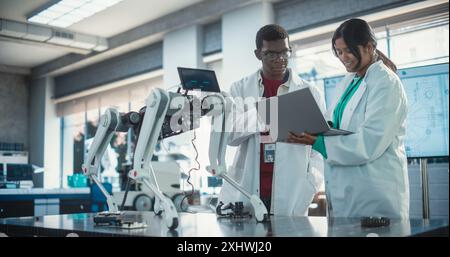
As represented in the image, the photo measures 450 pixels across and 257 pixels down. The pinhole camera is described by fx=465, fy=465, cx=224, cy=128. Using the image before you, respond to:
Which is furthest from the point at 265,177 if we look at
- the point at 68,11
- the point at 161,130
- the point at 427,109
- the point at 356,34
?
the point at 68,11

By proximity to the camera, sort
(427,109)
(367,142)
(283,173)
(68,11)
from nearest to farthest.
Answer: (367,142) < (283,173) < (427,109) < (68,11)

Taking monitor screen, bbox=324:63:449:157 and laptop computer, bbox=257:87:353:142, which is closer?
laptop computer, bbox=257:87:353:142

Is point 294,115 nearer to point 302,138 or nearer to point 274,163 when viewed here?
point 302,138

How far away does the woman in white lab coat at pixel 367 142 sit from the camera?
1.32 meters

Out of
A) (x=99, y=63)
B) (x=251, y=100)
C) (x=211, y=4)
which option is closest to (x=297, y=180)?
(x=251, y=100)

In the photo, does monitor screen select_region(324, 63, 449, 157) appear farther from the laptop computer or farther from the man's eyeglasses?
the laptop computer

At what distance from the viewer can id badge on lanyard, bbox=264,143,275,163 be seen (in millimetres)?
1739

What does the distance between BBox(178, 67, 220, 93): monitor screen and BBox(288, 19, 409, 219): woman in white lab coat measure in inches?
11.2

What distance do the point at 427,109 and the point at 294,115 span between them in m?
2.11

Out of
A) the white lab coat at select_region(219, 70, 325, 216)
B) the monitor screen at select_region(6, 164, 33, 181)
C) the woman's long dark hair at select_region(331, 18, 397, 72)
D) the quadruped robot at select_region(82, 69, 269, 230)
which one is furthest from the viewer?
the monitor screen at select_region(6, 164, 33, 181)

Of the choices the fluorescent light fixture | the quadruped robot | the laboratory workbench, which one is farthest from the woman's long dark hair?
the fluorescent light fixture

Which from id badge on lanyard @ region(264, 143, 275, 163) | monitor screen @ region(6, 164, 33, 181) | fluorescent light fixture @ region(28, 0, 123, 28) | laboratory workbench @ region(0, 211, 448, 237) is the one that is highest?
fluorescent light fixture @ region(28, 0, 123, 28)

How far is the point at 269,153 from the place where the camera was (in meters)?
1.75
